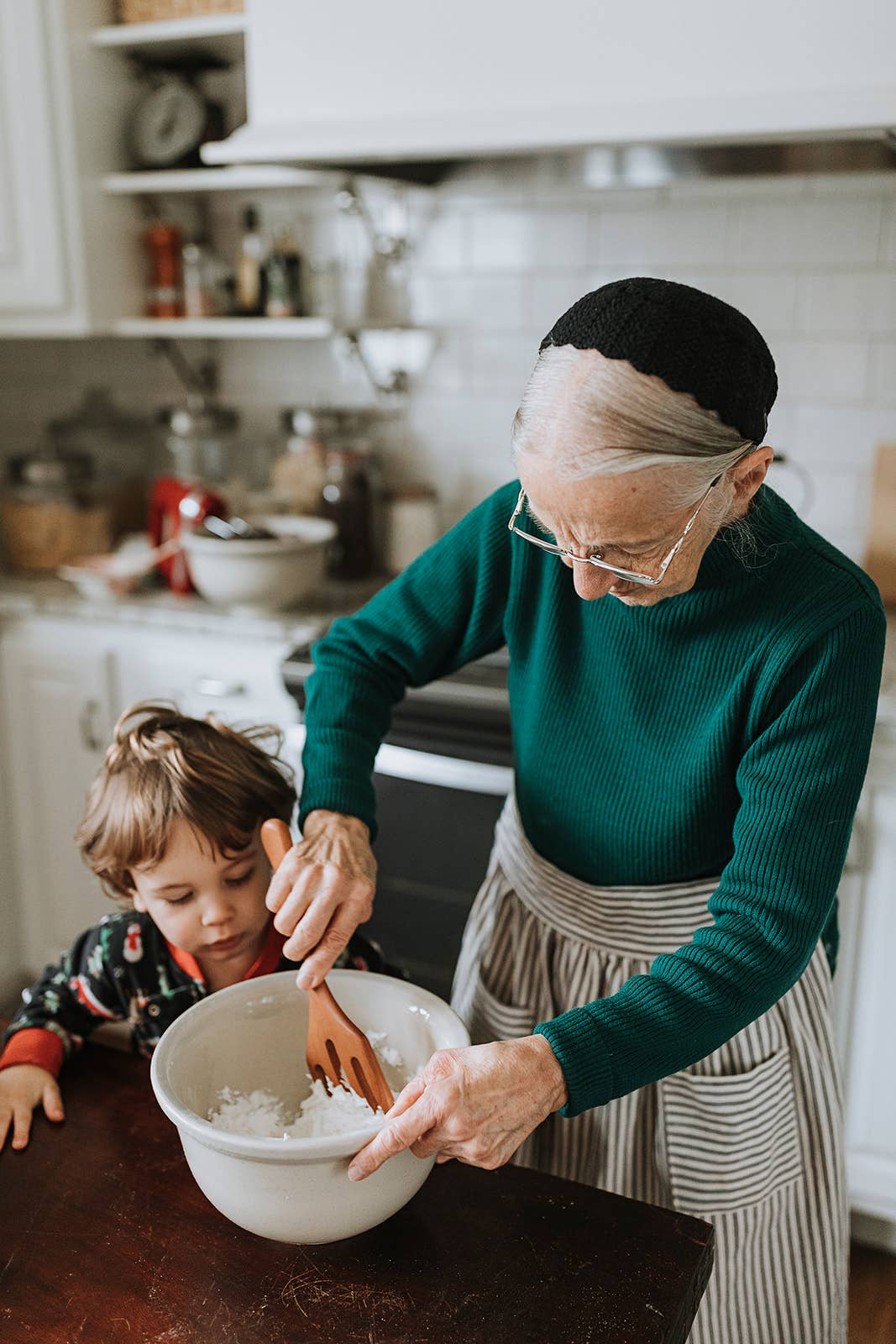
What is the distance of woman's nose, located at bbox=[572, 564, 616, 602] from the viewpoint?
Result: 90cm

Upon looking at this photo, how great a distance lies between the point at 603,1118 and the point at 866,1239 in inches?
44.7

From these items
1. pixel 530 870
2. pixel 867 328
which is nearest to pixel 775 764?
pixel 530 870

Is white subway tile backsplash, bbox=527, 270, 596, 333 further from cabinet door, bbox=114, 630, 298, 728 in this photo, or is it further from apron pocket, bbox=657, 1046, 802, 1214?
apron pocket, bbox=657, 1046, 802, 1214

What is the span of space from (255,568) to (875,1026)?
133 cm

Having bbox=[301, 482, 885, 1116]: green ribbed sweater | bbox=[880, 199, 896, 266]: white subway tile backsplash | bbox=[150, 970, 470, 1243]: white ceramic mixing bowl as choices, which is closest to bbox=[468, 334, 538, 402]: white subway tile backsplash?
bbox=[880, 199, 896, 266]: white subway tile backsplash

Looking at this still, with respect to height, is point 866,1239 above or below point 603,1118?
below

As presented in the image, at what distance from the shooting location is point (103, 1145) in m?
0.91

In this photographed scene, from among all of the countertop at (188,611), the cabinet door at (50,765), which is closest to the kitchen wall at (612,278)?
the countertop at (188,611)

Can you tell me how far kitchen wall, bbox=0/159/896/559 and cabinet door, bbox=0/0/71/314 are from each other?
442 millimetres

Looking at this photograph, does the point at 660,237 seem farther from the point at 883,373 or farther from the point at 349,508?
the point at 349,508

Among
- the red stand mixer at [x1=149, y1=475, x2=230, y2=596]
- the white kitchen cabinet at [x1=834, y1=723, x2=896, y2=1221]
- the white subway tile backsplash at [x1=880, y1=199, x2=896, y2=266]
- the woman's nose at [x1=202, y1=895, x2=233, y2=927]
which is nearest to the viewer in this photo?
the woman's nose at [x1=202, y1=895, x2=233, y2=927]

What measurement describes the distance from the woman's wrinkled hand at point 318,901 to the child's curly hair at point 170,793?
15cm

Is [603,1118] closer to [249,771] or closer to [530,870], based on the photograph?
[530,870]

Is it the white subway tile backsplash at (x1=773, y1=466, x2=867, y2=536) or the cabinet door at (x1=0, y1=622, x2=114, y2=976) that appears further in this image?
the cabinet door at (x1=0, y1=622, x2=114, y2=976)
